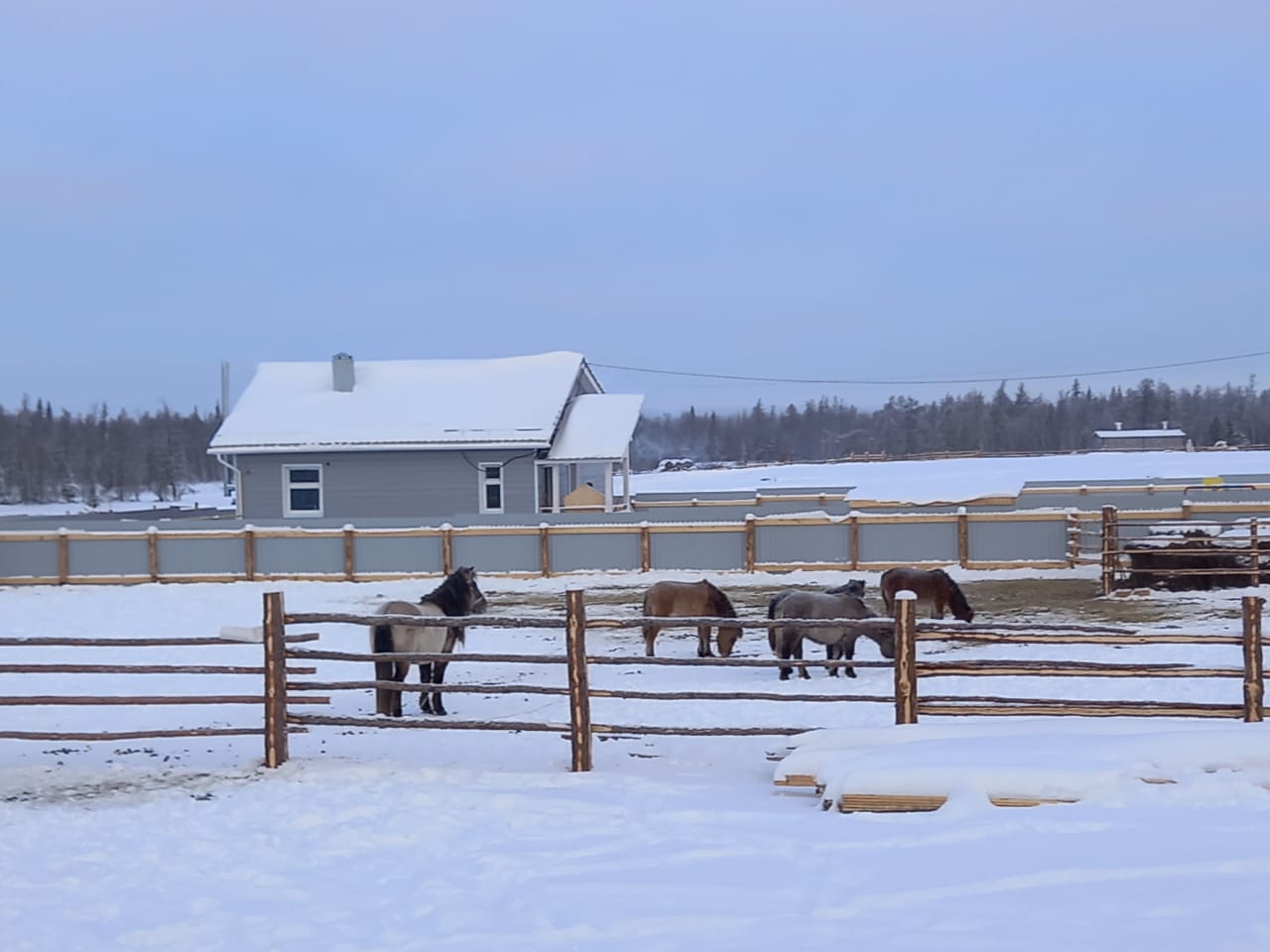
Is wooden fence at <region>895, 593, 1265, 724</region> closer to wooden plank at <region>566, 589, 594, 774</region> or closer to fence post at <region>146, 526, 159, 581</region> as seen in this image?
wooden plank at <region>566, 589, 594, 774</region>

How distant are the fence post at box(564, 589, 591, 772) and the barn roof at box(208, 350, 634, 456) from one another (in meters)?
18.3

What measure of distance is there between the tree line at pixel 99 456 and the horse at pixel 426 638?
6960 centimetres

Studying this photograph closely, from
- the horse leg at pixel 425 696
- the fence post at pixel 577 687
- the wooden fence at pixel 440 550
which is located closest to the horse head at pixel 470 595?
the horse leg at pixel 425 696

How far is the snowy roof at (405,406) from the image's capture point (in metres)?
27.5

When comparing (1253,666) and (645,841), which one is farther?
(1253,666)

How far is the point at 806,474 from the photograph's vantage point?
51656mm

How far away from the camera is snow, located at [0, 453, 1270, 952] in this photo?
5.37m

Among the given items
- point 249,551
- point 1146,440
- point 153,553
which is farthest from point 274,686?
point 1146,440

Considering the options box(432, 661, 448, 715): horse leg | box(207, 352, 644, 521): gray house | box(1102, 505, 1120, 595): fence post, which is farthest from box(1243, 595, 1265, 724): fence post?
box(207, 352, 644, 521): gray house

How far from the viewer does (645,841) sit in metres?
6.71

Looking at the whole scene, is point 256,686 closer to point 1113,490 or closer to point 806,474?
point 1113,490

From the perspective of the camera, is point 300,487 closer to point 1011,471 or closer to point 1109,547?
point 1109,547

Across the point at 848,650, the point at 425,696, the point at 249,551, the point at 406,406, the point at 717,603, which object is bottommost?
the point at 425,696

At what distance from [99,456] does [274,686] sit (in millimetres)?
102708
